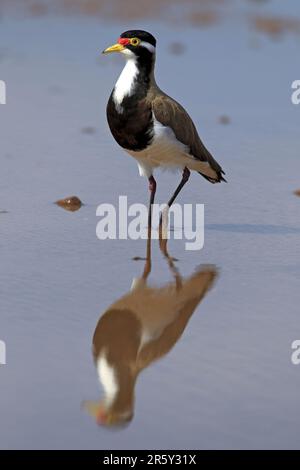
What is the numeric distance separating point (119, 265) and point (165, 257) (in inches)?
13.1

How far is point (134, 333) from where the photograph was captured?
17.5 feet

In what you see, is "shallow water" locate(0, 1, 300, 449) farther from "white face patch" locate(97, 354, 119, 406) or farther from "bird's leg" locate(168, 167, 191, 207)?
"bird's leg" locate(168, 167, 191, 207)

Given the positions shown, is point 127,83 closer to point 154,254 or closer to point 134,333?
point 154,254

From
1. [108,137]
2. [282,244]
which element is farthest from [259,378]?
[108,137]

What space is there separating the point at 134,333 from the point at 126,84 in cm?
201

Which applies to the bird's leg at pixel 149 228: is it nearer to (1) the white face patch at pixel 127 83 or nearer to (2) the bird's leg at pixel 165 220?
(2) the bird's leg at pixel 165 220

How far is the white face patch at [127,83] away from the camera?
6789mm

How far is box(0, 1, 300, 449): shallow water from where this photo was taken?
4.40 m
